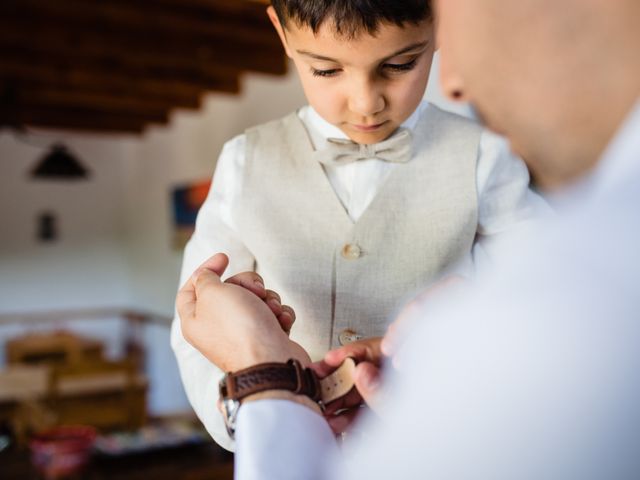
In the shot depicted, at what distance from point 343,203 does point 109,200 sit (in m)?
6.33

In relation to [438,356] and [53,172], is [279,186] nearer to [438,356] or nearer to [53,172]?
[438,356]

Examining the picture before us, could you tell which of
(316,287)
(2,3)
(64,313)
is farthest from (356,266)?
(64,313)

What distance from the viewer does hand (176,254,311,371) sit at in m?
0.45

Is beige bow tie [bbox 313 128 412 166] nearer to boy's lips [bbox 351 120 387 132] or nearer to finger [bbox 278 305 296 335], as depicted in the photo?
boy's lips [bbox 351 120 387 132]

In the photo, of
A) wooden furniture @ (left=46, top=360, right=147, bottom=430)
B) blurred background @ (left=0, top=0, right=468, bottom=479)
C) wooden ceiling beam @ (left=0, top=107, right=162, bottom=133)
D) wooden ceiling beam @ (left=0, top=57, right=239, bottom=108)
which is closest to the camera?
blurred background @ (left=0, top=0, right=468, bottom=479)

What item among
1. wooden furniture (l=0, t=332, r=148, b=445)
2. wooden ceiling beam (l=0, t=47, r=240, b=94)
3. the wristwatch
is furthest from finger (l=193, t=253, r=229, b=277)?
wooden ceiling beam (l=0, t=47, r=240, b=94)

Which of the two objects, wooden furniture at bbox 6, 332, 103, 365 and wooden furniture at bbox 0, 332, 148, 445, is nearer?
wooden furniture at bbox 0, 332, 148, 445

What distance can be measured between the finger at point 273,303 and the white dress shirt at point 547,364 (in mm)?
208

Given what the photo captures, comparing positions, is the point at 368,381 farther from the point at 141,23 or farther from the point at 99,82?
the point at 99,82

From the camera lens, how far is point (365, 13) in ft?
1.52

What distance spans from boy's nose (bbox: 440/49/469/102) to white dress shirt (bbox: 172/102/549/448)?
174 mm

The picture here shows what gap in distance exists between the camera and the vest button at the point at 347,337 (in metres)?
0.52

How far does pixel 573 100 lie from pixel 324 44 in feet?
0.79

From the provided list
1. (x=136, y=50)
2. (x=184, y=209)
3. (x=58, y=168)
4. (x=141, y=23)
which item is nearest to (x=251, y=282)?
(x=141, y=23)
